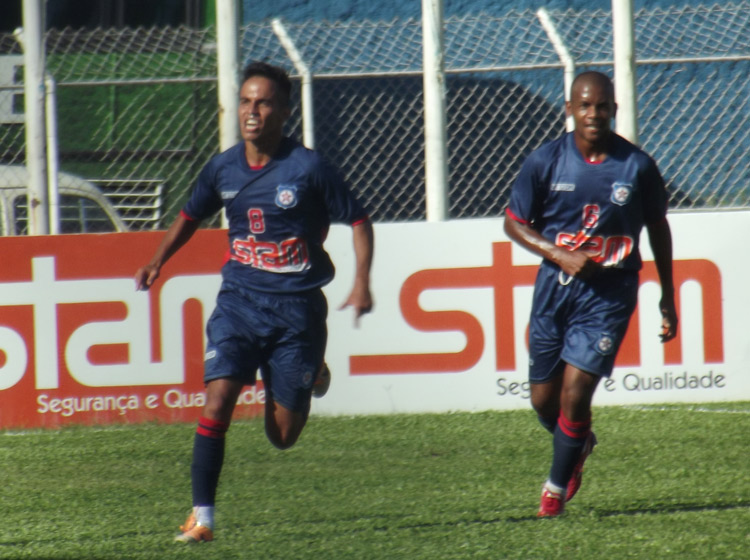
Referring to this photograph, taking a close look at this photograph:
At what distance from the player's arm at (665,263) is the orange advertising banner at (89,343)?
312 centimetres

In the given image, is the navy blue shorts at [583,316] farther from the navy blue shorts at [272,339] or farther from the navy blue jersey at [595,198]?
the navy blue shorts at [272,339]

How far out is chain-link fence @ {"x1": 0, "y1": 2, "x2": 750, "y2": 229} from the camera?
33.6ft

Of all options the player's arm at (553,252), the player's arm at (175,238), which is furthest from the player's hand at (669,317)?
the player's arm at (175,238)

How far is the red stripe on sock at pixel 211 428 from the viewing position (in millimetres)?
4594

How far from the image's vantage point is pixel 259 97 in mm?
4727

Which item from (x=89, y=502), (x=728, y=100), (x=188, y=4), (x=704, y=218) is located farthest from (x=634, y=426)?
(x=188, y=4)

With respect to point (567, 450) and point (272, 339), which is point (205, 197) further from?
point (567, 450)

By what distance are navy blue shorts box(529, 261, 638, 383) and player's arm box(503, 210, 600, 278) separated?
0.37 ft

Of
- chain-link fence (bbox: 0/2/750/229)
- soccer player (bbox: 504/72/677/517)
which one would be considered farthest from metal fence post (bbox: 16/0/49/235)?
soccer player (bbox: 504/72/677/517)

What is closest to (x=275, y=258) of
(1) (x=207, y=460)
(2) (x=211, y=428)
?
(2) (x=211, y=428)

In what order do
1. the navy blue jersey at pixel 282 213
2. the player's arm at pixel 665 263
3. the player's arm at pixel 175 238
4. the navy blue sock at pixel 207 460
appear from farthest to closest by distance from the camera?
the player's arm at pixel 175 238, the player's arm at pixel 665 263, the navy blue jersey at pixel 282 213, the navy blue sock at pixel 207 460

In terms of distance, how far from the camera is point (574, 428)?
190 inches

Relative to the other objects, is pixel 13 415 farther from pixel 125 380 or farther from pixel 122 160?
pixel 122 160

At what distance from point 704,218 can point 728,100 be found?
4971mm
